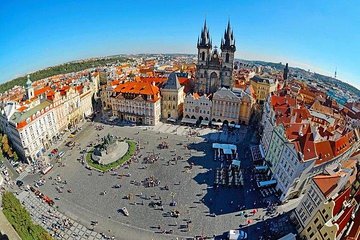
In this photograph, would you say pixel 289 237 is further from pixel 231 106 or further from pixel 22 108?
pixel 22 108

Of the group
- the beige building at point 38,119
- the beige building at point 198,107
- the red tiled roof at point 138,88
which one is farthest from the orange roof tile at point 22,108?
the beige building at point 198,107

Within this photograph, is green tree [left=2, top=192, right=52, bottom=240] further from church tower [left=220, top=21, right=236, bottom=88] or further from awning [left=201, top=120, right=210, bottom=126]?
church tower [left=220, top=21, right=236, bottom=88]

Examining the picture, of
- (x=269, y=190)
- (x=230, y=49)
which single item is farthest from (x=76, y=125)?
(x=269, y=190)

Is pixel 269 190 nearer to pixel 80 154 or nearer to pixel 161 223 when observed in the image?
pixel 161 223

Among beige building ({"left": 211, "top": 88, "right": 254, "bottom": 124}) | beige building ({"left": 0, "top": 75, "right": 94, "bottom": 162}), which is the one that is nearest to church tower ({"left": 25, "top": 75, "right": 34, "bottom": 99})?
beige building ({"left": 0, "top": 75, "right": 94, "bottom": 162})

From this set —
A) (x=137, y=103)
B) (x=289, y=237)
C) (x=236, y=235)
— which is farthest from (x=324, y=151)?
(x=137, y=103)
